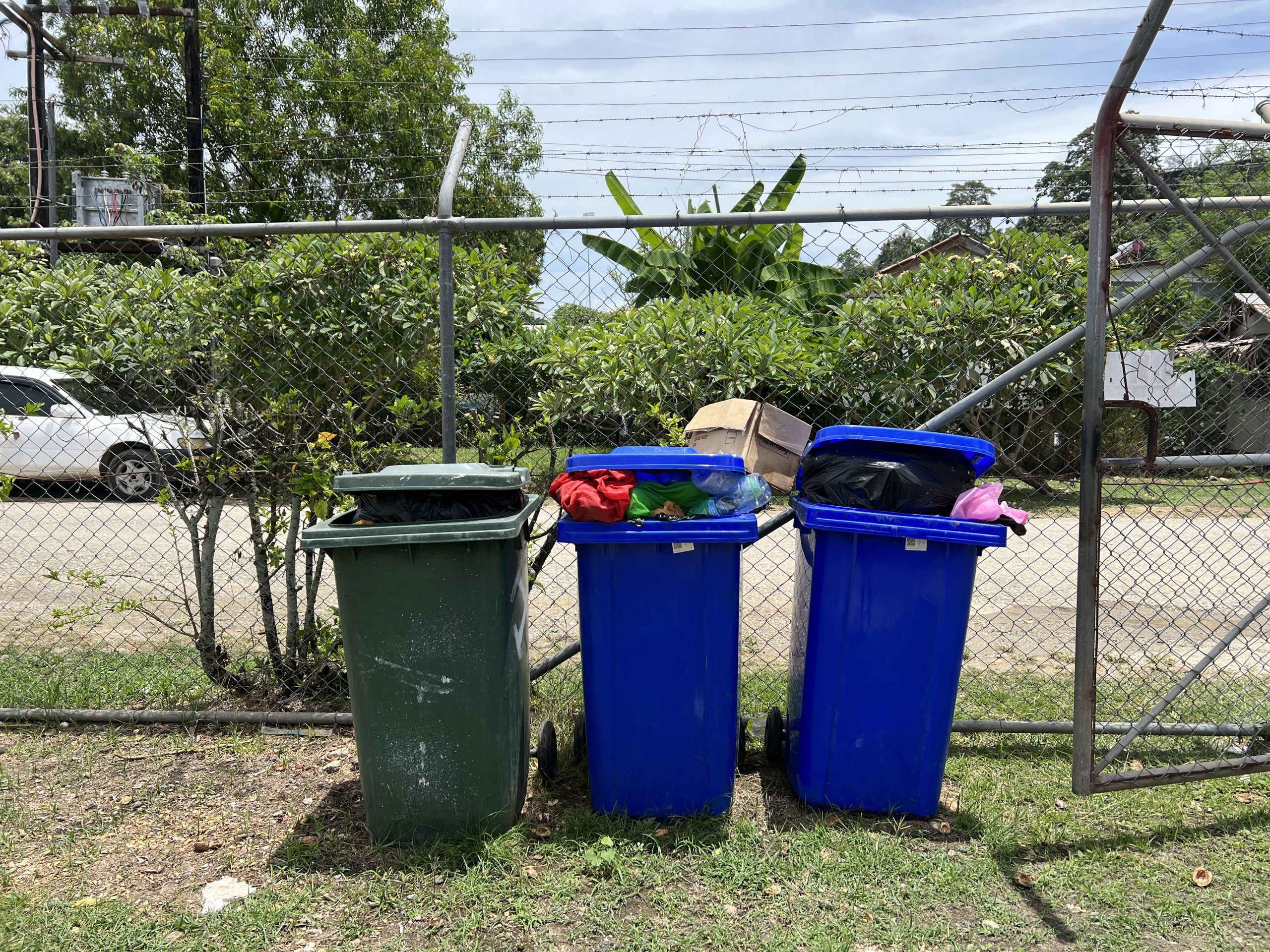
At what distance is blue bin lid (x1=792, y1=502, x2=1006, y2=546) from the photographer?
2.92 meters

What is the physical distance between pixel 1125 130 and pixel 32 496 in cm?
1186

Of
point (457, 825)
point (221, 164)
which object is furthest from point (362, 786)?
point (221, 164)

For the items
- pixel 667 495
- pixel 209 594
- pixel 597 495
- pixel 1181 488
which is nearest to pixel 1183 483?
pixel 1181 488

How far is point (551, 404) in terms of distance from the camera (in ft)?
16.9

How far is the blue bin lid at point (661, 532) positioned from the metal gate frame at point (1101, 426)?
1.13 m

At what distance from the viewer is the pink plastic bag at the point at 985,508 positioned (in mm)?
2908

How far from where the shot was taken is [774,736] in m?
3.51

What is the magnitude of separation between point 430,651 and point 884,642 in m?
1.57

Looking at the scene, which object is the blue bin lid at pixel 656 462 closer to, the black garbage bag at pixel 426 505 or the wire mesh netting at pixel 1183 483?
the black garbage bag at pixel 426 505

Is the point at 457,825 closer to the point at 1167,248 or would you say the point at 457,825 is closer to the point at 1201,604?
the point at 1167,248

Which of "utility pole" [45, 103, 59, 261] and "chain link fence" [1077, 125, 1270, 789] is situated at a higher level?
"utility pole" [45, 103, 59, 261]

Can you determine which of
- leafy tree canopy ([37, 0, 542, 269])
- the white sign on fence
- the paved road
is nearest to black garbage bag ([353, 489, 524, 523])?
the paved road

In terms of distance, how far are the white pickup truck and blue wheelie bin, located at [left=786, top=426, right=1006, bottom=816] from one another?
2.83 meters

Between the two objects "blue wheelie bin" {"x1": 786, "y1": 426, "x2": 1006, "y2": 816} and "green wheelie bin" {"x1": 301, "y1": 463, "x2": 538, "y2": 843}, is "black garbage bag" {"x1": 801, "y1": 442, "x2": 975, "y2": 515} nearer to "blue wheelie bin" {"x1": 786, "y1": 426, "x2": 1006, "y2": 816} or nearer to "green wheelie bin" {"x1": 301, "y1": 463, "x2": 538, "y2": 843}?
"blue wheelie bin" {"x1": 786, "y1": 426, "x2": 1006, "y2": 816}
